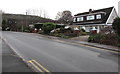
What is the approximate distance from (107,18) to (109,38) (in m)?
20.1

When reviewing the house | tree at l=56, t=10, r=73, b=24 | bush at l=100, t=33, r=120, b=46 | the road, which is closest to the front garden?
bush at l=100, t=33, r=120, b=46

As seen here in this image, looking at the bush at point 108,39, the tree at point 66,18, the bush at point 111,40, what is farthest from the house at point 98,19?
the tree at point 66,18

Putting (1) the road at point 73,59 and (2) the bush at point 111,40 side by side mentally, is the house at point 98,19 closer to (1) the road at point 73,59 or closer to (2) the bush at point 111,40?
(2) the bush at point 111,40

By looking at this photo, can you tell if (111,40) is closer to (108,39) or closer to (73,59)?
(108,39)

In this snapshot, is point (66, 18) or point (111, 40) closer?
point (111, 40)

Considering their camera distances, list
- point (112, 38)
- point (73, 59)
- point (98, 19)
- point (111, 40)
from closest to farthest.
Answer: point (73, 59) < point (111, 40) < point (112, 38) < point (98, 19)

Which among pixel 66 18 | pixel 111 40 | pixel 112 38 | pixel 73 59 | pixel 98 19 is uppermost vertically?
pixel 66 18

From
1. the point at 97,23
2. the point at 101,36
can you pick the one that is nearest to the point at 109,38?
the point at 101,36

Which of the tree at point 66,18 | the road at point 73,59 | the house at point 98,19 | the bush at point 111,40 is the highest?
the tree at point 66,18

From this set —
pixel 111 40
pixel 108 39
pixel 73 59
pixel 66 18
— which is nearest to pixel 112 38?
pixel 108 39

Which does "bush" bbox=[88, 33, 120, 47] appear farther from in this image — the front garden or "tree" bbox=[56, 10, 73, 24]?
"tree" bbox=[56, 10, 73, 24]

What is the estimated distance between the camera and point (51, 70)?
654 centimetres

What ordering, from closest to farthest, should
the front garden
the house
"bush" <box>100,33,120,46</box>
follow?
1. the front garden
2. "bush" <box>100,33,120,46</box>
3. the house

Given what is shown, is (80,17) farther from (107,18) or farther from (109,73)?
(109,73)
